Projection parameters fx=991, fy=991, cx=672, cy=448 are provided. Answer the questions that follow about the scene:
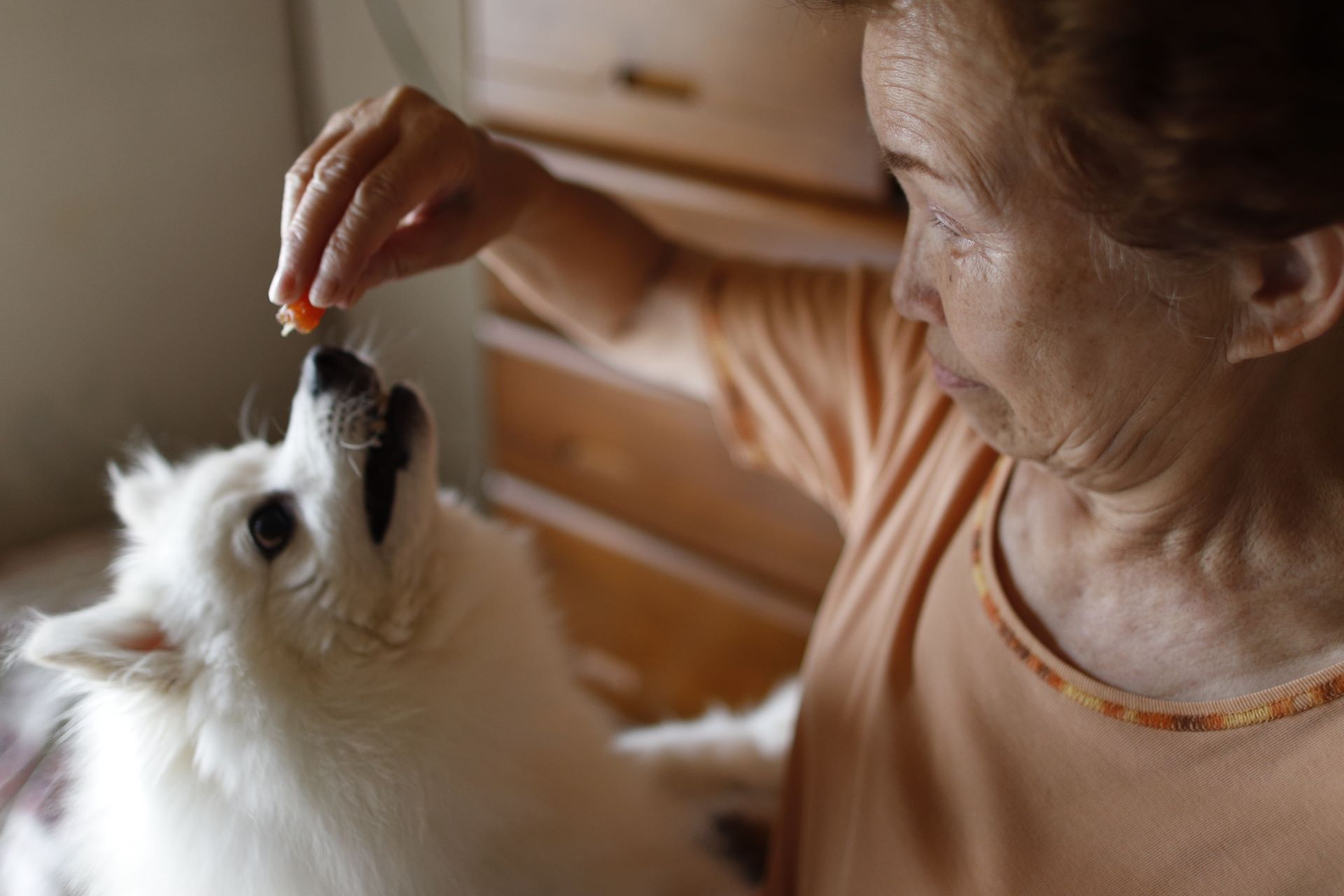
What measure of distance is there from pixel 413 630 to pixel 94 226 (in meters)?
0.42

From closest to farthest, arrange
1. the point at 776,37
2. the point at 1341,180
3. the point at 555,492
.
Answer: the point at 1341,180 < the point at 776,37 < the point at 555,492

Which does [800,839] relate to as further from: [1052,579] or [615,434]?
[615,434]

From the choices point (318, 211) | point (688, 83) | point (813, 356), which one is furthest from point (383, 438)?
point (688, 83)

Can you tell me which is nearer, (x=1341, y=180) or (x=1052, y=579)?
(x=1341, y=180)

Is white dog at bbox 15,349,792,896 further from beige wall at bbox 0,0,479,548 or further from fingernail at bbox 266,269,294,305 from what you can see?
fingernail at bbox 266,269,294,305

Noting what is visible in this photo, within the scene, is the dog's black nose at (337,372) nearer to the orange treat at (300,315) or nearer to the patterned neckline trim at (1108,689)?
the orange treat at (300,315)

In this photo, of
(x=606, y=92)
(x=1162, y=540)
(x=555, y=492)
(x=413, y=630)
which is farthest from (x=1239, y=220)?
(x=555, y=492)

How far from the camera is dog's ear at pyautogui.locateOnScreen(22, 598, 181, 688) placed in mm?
643

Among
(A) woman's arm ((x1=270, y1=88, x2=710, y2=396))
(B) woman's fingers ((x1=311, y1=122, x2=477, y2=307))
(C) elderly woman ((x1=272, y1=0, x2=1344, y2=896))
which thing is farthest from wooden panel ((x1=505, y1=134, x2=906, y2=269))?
(B) woman's fingers ((x1=311, y1=122, x2=477, y2=307))

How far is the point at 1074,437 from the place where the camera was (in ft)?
2.07

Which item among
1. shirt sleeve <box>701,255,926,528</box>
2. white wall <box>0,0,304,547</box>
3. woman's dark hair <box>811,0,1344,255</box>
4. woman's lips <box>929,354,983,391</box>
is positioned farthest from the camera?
shirt sleeve <box>701,255,926,528</box>

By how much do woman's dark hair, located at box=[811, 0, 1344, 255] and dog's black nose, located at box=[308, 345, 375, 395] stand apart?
1.83ft

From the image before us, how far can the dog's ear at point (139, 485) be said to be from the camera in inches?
30.0

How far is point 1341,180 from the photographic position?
18.2 inches
